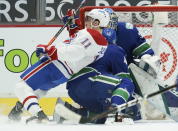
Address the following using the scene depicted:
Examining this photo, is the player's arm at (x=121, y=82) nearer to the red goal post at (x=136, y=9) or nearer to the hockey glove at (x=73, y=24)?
the hockey glove at (x=73, y=24)

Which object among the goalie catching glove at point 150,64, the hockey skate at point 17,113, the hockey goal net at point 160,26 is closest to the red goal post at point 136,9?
the hockey goal net at point 160,26

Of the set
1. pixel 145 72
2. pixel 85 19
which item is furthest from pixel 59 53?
pixel 85 19

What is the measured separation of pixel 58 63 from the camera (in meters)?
3.28

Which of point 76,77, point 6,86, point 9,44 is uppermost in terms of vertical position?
point 76,77

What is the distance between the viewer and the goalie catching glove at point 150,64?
12.0 ft

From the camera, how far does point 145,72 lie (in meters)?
3.75

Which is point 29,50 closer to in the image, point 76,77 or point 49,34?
point 49,34

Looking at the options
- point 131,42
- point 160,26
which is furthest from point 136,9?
point 131,42

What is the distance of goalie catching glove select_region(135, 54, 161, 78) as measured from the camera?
3656mm

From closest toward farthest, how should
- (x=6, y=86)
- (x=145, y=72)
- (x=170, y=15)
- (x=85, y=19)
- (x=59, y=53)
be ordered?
(x=59, y=53), (x=145, y=72), (x=85, y=19), (x=170, y=15), (x=6, y=86)

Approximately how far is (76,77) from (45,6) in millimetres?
2527

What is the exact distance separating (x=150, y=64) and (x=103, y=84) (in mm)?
471

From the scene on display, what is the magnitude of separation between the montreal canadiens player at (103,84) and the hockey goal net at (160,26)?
1.00 m

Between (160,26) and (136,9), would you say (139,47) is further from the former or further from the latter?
(160,26)
